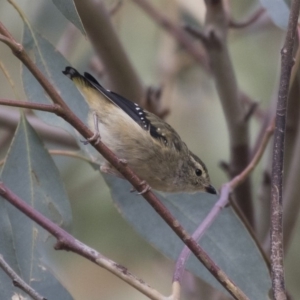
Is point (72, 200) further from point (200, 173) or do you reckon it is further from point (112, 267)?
point (112, 267)

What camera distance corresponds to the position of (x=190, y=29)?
6.40 feet

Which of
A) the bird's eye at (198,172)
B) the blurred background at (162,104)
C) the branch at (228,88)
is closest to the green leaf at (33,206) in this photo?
the bird's eye at (198,172)

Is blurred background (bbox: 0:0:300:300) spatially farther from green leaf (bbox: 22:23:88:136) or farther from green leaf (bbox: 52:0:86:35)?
green leaf (bbox: 52:0:86:35)

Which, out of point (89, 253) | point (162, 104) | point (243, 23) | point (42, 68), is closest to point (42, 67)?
point (42, 68)

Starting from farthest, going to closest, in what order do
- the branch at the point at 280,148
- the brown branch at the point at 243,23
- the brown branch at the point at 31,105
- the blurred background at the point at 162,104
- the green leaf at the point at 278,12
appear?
the blurred background at the point at 162,104 < the brown branch at the point at 243,23 < the green leaf at the point at 278,12 < the branch at the point at 280,148 < the brown branch at the point at 31,105

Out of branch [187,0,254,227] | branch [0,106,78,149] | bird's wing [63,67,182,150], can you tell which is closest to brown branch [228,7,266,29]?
branch [187,0,254,227]

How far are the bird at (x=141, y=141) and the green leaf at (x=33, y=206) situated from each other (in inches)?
8.5

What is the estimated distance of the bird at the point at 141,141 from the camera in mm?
1885

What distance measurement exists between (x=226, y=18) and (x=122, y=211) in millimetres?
720

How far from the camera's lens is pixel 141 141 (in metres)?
1.92

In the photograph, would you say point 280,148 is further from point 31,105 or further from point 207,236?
point 207,236

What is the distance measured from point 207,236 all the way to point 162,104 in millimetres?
1082

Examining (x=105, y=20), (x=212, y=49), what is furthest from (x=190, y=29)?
(x=105, y=20)

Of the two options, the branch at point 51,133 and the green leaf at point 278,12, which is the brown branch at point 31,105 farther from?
the branch at point 51,133
